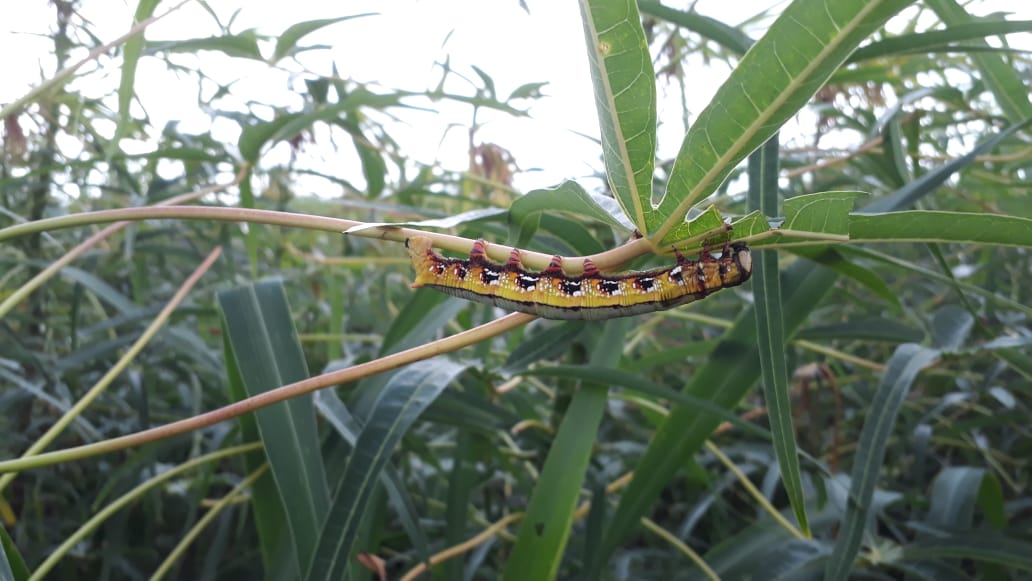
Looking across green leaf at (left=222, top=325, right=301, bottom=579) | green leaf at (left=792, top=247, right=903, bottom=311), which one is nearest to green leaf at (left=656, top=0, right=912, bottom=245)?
green leaf at (left=792, top=247, right=903, bottom=311)

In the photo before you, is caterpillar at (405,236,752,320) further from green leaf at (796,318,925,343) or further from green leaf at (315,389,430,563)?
green leaf at (796,318,925,343)

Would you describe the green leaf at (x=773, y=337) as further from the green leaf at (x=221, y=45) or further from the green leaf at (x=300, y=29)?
the green leaf at (x=221, y=45)

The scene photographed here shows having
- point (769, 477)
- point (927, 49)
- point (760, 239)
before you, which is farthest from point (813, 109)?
point (760, 239)

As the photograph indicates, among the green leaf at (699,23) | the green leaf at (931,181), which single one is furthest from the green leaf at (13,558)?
the green leaf at (931,181)

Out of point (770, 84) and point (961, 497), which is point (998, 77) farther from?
point (961, 497)

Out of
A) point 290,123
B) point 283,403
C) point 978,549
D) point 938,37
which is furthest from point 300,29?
point 978,549
